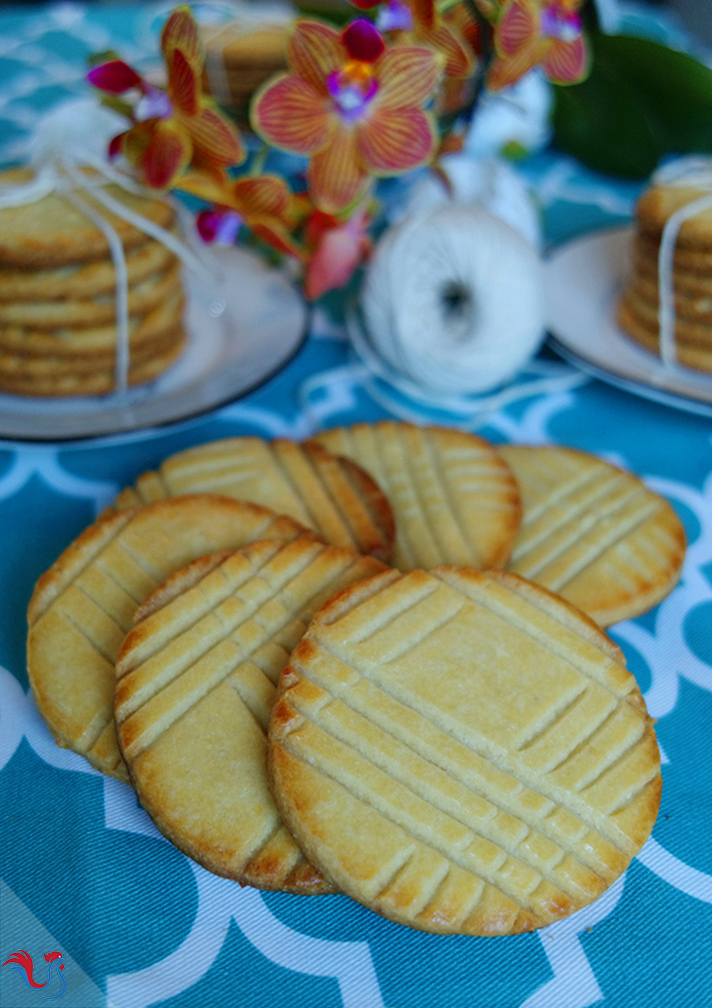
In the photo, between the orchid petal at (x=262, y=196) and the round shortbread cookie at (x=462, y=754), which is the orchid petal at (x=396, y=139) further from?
the round shortbread cookie at (x=462, y=754)

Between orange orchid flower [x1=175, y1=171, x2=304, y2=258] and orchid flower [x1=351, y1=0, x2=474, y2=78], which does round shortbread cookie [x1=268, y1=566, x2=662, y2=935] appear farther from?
orchid flower [x1=351, y1=0, x2=474, y2=78]

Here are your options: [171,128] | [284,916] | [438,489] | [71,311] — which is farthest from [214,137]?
[284,916]

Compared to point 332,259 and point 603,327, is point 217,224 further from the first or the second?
point 603,327

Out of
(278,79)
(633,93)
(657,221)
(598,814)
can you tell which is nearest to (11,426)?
(278,79)

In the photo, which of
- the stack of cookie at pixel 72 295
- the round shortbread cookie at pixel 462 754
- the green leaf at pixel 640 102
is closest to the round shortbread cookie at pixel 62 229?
the stack of cookie at pixel 72 295

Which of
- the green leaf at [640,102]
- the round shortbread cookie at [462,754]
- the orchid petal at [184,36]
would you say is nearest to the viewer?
the round shortbread cookie at [462,754]

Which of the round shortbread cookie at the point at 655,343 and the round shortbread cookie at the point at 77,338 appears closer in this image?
the round shortbread cookie at the point at 77,338

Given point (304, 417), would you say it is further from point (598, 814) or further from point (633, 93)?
point (633, 93)
